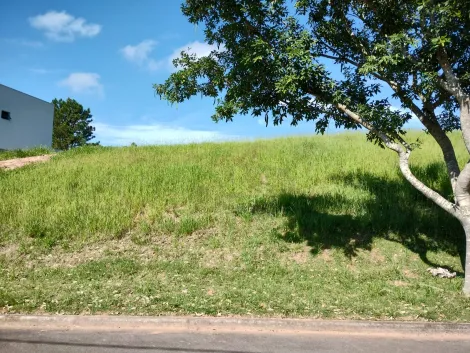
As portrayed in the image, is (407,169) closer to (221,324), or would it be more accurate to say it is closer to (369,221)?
(369,221)

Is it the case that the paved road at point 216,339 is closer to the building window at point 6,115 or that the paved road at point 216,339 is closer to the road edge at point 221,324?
the road edge at point 221,324

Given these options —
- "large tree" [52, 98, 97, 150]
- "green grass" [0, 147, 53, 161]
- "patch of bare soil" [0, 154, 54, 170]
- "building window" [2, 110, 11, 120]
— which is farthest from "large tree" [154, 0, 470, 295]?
"large tree" [52, 98, 97, 150]

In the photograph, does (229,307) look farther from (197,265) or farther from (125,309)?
(197,265)

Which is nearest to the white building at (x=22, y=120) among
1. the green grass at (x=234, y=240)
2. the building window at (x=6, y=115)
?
the building window at (x=6, y=115)

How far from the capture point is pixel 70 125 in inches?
2213

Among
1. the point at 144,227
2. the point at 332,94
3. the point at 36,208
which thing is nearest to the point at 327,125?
the point at 332,94

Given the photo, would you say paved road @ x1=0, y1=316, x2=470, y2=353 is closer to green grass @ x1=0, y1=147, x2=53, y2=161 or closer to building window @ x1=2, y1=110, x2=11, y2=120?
green grass @ x1=0, y1=147, x2=53, y2=161

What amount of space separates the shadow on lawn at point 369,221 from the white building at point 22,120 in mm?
25703

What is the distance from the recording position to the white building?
2938 cm

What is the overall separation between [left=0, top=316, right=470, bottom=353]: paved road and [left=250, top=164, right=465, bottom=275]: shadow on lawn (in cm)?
367

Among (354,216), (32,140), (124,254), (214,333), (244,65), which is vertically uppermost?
(32,140)

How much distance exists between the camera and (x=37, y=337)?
5.48 meters

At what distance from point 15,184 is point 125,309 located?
9266 mm

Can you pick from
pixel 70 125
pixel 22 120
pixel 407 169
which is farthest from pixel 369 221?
pixel 70 125
